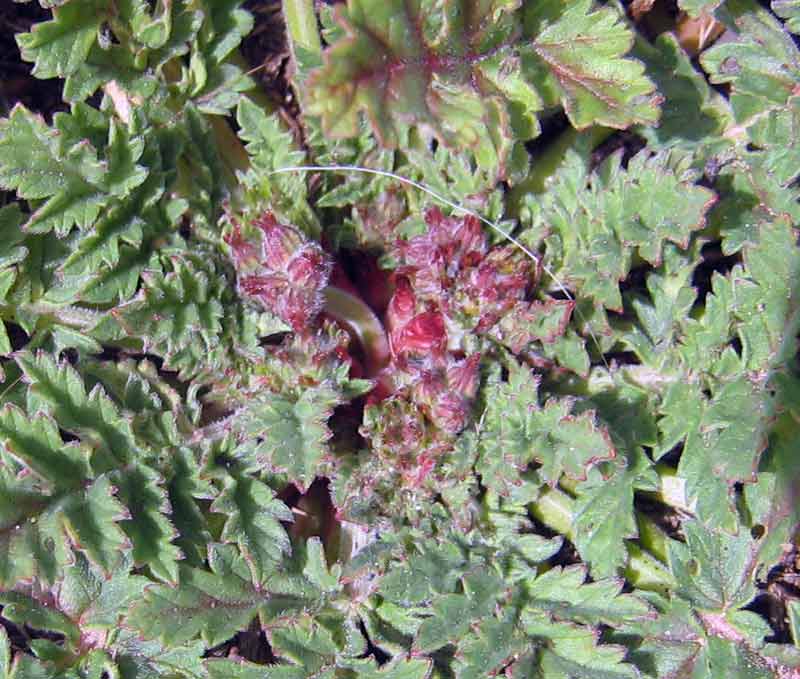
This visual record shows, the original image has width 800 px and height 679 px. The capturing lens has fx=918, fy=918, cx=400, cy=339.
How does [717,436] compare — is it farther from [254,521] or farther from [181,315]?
[181,315]

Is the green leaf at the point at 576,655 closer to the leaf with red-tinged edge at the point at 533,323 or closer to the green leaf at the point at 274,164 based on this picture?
the leaf with red-tinged edge at the point at 533,323

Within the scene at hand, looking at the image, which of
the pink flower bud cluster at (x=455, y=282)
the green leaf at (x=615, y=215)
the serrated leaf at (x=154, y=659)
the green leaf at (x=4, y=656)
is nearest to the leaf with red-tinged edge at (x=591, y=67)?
the green leaf at (x=615, y=215)

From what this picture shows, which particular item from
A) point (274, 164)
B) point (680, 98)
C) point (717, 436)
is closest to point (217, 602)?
point (274, 164)

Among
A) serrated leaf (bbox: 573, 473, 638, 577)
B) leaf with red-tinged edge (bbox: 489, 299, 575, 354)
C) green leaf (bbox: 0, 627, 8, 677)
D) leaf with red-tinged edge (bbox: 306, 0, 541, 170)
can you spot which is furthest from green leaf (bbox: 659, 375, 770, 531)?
green leaf (bbox: 0, 627, 8, 677)

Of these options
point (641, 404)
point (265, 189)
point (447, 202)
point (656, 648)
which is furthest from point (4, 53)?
point (656, 648)

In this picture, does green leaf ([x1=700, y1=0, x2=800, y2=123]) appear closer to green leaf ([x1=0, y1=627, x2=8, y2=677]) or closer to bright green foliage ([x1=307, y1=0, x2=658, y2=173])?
bright green foliage ([x1=307, y1=0, x2=658, y2=173])

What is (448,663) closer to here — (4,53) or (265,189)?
(265,189)
